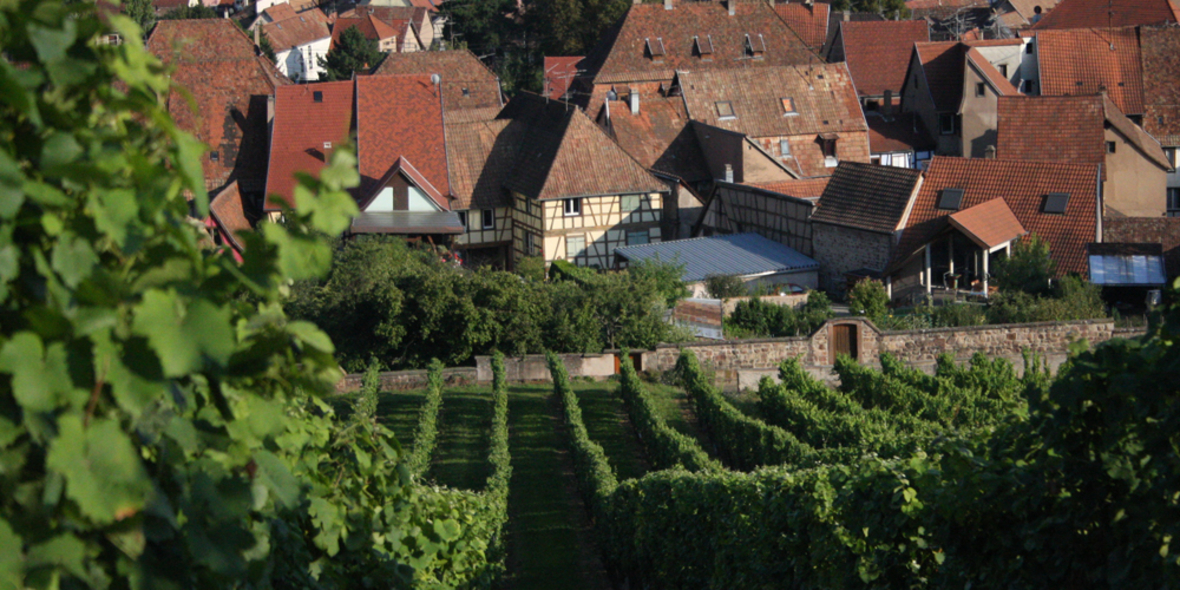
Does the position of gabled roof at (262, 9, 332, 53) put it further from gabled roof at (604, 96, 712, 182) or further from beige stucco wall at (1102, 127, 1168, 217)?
beige stucco wall at (1102, 127, 1168, 217)

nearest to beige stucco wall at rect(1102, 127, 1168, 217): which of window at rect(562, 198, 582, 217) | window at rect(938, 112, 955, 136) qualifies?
window at rect(938, 112, 955, 136)

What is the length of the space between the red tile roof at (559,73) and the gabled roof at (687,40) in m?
1.85

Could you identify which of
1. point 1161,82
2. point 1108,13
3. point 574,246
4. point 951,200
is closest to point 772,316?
point 951,200

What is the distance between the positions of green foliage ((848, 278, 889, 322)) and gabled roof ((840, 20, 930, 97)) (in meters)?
24.5

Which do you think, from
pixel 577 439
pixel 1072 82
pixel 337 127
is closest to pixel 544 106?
pixel 337 127

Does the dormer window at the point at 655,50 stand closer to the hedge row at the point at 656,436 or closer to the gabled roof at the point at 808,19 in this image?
the gabled roof at the point at 808,19

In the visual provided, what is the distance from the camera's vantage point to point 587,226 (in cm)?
3859

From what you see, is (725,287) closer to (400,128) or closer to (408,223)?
(408,223)

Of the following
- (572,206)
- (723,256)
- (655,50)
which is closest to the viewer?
(723,256)

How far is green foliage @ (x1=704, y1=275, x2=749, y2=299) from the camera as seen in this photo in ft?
108

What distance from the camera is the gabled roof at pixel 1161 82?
45.7m

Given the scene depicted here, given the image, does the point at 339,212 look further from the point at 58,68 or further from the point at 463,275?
the point at 463,275

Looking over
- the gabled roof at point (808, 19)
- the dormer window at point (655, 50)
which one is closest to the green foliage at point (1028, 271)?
the dormer window at point (655, 50)

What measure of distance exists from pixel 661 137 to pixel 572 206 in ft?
24.6
